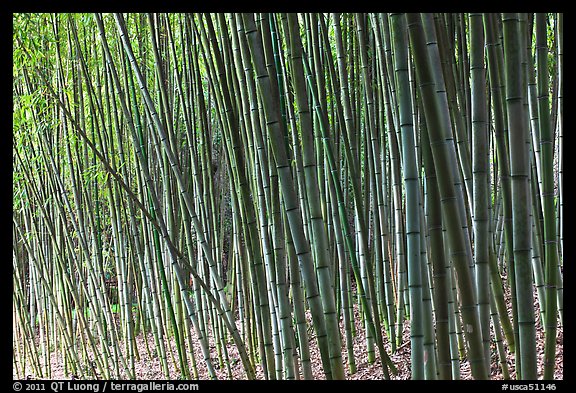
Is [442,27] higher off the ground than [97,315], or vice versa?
[442,27]

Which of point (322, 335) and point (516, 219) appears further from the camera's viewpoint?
point (322, 335)

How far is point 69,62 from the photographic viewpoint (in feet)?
14.1

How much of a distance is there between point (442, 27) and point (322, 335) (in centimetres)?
103

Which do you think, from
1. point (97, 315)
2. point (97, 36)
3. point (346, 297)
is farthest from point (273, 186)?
point (97, 36)

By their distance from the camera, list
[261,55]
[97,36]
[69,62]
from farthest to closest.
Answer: [97,36] → [69,62] → [261,55]

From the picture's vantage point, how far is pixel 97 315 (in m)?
3.61

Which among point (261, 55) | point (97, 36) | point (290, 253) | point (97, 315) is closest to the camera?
point (261, 55)

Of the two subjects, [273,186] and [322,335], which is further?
[273,186]

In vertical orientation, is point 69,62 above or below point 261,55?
above

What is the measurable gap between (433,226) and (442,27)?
2.72 ft
